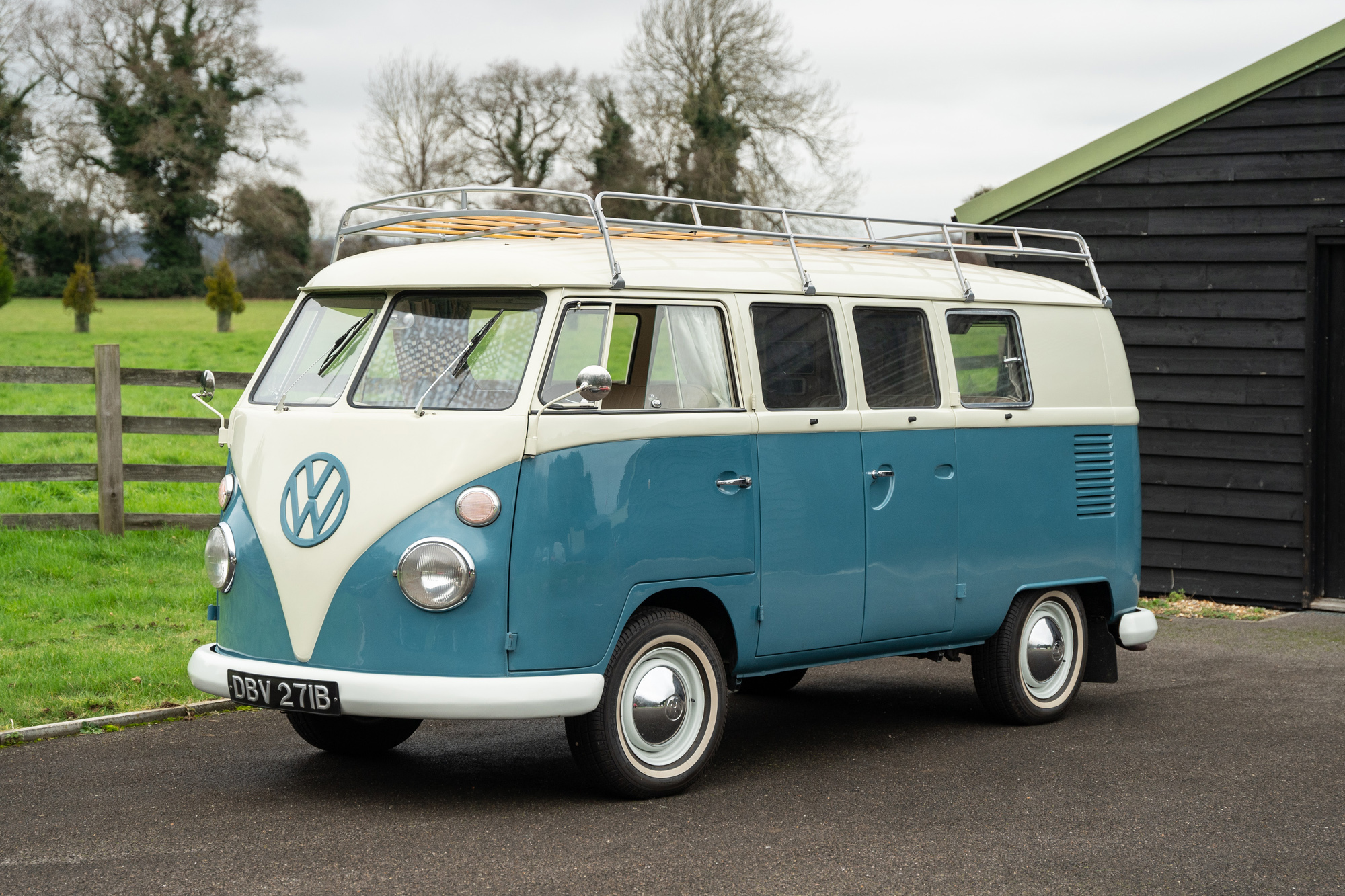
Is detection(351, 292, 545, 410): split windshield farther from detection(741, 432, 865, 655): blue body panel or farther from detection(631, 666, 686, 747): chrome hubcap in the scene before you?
detection(631, 666, 686, 747): chrome hubcap

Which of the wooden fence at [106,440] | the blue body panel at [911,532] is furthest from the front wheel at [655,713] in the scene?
the wooden fence at [106,440]

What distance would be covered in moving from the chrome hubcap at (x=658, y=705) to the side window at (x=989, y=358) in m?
2.30

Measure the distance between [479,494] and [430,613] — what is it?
0.48 meters

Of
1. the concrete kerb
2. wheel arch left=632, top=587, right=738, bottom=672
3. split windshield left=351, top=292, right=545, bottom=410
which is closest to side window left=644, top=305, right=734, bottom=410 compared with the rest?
split windshield left=351, top=292, right=545, bottom=410

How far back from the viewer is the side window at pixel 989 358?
7270mm

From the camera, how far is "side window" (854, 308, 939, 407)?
679 centimetres

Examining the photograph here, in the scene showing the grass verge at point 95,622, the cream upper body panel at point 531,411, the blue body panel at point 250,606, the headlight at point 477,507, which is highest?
the cream upper body panel at point 531,411

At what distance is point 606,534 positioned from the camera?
5.62 metres

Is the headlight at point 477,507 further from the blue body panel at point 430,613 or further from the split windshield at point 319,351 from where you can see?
the split windshield at point 319,351

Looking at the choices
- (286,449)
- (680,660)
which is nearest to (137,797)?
(286,449)

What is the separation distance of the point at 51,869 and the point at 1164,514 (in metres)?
9.13

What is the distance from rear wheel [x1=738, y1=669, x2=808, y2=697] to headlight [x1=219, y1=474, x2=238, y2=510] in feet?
11.4

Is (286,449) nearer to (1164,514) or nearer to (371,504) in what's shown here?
(371,504)

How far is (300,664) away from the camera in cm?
559
